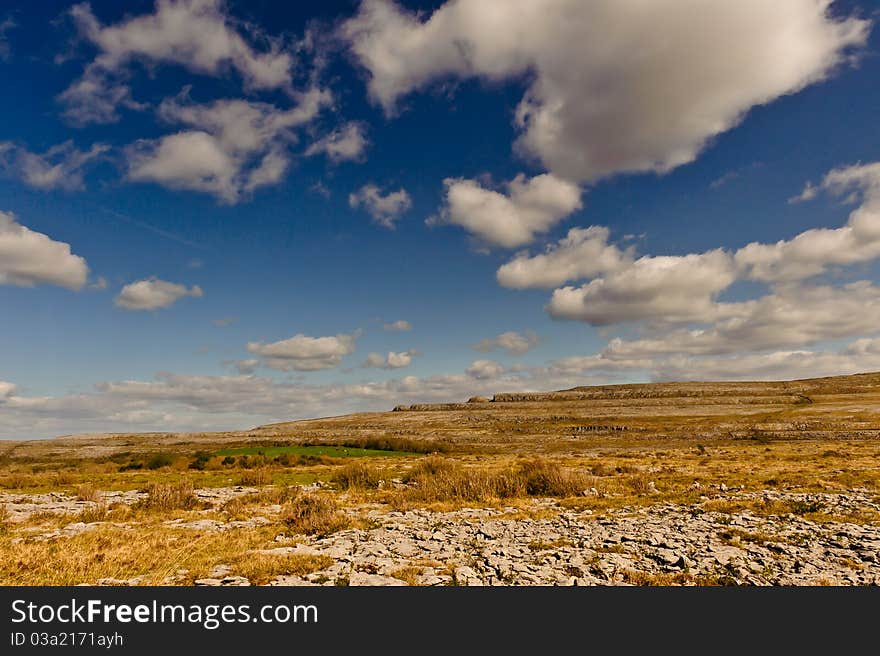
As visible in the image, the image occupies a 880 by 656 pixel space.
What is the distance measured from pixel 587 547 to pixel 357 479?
2018 centimetres

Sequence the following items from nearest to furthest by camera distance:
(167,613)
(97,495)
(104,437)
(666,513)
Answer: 1. (167,613)
2. (666,513)
3. (97,495)
4. (104,437)

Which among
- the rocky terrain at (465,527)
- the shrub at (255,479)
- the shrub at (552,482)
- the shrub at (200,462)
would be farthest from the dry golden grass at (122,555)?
the shrub at (200,462)

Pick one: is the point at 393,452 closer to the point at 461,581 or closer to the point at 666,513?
the point at 666,513

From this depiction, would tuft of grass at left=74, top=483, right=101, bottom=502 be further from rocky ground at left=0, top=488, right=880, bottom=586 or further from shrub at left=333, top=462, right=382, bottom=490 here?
shrub at left=333, top=462, right=382, bottom=490

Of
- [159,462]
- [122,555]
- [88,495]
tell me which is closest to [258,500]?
[88,495]

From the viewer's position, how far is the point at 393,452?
6762cm

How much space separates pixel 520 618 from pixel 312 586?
4519mm

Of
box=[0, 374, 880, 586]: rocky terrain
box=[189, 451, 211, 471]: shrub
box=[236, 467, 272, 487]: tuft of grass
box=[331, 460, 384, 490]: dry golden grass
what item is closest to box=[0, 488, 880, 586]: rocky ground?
box=[0, 374, 880, 586]: rocky terrain

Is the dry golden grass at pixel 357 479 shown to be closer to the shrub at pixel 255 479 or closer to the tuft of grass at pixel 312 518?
the shrub at pixel 255 479

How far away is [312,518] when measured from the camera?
55.8 feet

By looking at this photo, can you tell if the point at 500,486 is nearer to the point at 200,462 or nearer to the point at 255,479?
the point at 255,479

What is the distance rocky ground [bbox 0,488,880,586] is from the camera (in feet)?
34.6

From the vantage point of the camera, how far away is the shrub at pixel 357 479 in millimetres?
29719

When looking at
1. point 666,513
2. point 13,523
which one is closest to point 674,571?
point 666,513
